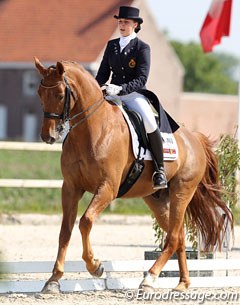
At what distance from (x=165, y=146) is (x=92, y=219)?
50.9 inches

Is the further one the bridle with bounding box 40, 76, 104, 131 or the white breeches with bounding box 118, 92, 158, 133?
the white breeches with bounding box 118, 92, 158, 133

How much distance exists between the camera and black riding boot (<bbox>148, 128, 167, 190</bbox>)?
8.83m

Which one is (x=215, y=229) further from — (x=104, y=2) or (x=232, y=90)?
(x=232, y=90)

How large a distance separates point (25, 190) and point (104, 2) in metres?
29.5

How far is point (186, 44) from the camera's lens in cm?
9712

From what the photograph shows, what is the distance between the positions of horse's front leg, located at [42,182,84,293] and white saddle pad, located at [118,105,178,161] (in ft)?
2.47

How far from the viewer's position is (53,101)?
803cm

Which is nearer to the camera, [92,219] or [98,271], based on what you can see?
[92,219]

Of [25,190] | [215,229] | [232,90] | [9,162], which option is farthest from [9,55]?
[232,90]

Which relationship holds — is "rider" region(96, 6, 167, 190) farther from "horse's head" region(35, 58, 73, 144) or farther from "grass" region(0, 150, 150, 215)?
"grass" region(0, 150, 150, 215)

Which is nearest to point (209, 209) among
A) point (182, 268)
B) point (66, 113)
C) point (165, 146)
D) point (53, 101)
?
point (182, 268)

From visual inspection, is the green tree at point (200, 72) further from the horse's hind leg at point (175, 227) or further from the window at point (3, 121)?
the horse's hind leg at point (175, 227)

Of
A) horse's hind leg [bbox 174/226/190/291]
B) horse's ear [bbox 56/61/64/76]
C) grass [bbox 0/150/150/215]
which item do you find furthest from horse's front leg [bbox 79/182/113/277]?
grass [bbox 0/150/150/215]

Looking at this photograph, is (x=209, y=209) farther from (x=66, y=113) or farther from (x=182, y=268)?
(x=66, y=113)
